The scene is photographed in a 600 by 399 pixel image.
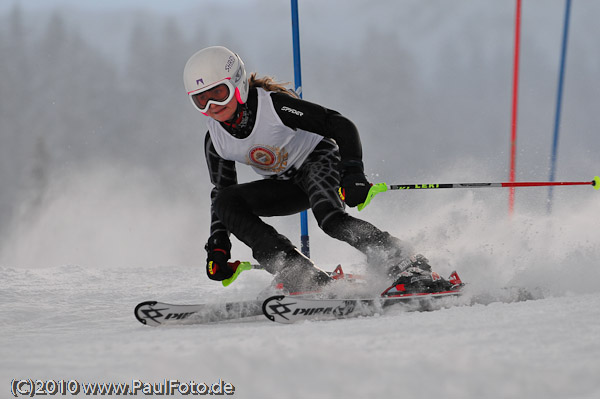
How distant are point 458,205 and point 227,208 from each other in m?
1.10

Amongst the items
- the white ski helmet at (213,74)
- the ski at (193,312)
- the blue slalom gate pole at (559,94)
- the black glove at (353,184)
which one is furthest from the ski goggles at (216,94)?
the blue slalom gate pole at (559,94)

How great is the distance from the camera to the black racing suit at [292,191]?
2209 mm

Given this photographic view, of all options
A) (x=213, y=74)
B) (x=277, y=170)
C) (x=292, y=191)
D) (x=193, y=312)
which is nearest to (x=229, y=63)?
(x=213, y=74)

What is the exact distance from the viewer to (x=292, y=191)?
8.45 feet

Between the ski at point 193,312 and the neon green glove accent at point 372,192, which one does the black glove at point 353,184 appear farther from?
the ski at point 193,312

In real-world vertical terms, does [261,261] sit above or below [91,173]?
above

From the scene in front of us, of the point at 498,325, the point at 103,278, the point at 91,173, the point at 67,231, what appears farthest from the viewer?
the point at 91,173

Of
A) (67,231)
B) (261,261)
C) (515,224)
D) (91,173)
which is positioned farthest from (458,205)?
(91,173)

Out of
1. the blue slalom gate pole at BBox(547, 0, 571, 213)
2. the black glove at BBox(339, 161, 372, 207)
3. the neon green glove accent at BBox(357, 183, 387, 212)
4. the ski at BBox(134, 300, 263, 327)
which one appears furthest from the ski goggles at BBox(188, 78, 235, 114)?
the blue slalom gate pole at BBox(547, 0, 571, 213)

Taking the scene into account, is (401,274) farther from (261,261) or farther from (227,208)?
(227,208)

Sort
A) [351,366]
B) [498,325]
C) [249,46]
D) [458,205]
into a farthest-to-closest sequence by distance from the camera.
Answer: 1. [249,46]
2. [458,205]
3. [498,325]
4. [351,366]

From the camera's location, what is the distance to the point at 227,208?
2359 mm

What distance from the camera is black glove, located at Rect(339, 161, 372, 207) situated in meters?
2.15

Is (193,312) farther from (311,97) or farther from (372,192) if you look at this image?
(311,97)
